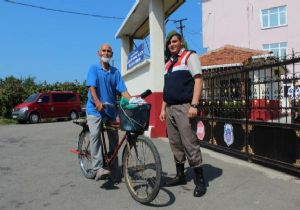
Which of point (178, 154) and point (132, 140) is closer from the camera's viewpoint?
point (132, 140)

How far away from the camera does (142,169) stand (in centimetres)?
527

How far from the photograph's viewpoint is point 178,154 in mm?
6000

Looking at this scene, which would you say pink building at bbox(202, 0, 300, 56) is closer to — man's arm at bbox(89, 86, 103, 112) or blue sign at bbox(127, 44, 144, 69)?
blue sign at bbox(127, 44, 144, 69)

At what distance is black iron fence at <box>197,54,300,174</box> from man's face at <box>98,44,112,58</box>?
2.58 m

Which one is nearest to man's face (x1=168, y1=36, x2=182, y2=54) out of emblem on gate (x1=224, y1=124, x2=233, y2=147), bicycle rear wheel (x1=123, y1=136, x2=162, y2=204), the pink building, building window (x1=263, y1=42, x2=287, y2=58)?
bicycle rear wheel (x1=123, y1=136, x2=162, y2=204)

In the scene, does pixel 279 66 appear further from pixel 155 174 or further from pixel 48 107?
pixel 48 107

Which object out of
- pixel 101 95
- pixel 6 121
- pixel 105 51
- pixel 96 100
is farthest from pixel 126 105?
pixel 6 121

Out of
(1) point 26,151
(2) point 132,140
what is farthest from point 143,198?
(1) point 26,151

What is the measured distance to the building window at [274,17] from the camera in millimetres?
39781

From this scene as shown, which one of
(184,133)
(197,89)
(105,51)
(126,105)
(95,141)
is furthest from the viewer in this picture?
(105,51)

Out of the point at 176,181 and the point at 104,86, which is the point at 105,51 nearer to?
the point at 104,86

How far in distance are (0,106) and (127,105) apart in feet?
84.6

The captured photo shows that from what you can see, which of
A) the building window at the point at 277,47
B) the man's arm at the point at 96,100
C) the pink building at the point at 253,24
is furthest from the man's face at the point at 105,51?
the building window at the point at 277,47

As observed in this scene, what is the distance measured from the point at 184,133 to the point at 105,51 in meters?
1.69
